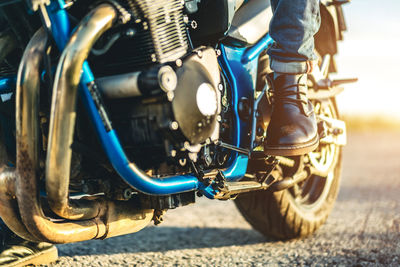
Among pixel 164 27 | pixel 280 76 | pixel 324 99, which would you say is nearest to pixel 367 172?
pixel 324 99

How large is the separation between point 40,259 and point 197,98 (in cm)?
103

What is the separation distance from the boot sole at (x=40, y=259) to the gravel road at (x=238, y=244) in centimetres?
5

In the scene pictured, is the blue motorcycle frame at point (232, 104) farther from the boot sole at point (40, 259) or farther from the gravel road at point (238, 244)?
the boot sole at point (40, 259)

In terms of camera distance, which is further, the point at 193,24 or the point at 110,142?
the point at 193,24

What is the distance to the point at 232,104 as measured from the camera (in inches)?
72.9

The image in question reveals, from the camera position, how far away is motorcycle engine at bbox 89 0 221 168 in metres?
1.39

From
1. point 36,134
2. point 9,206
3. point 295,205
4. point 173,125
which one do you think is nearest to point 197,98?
point 173,125

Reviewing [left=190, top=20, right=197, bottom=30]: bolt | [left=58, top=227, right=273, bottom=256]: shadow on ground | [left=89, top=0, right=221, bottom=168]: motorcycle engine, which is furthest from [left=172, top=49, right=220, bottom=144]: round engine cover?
[left=58, top=227, right=273, bottom=256]: shadow on ground

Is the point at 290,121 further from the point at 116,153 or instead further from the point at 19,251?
the point at 19,251

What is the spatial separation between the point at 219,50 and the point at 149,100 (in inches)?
18.6

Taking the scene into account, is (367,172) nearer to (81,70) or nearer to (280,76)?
(280,76)

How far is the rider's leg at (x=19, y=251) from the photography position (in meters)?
1.83

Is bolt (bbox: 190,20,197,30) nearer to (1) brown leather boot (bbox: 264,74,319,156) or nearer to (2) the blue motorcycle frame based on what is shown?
(2) the blue motorcycle frame

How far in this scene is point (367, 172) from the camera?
6.03 metres
